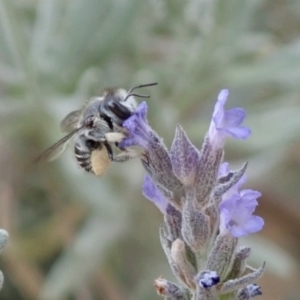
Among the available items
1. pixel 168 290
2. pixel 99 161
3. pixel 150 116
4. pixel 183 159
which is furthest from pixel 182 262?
pixel 150 116

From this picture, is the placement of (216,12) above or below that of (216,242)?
above

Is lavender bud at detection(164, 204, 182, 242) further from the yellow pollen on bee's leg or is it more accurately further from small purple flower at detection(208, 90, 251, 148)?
the yellow pollen on bee's leg

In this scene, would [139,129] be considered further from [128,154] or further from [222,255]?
[222,255]

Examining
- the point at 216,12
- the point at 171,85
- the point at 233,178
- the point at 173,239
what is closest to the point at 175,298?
the point at 173,239

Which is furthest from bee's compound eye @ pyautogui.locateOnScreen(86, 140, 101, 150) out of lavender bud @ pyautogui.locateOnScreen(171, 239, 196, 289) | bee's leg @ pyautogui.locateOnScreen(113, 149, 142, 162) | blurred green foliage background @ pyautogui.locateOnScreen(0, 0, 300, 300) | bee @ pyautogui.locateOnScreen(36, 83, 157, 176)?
blurred green foliage background @ pyautogui.locateOnScreen(0, 0, 300, 300)

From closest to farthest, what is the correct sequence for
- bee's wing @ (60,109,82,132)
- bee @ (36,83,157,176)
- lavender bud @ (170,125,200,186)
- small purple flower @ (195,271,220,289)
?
1. small purple flower @ (195,271,220,289)
2. lavender bud @ (170,125,200,186)
3. bee @ (36,83,157,176)
4. bee's wing @ (60,109,82,132)

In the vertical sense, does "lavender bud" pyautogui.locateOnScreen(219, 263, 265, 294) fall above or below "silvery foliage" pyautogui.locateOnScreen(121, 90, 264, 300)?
below

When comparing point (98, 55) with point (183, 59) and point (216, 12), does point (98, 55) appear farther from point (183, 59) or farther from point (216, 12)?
point (216, 12)
